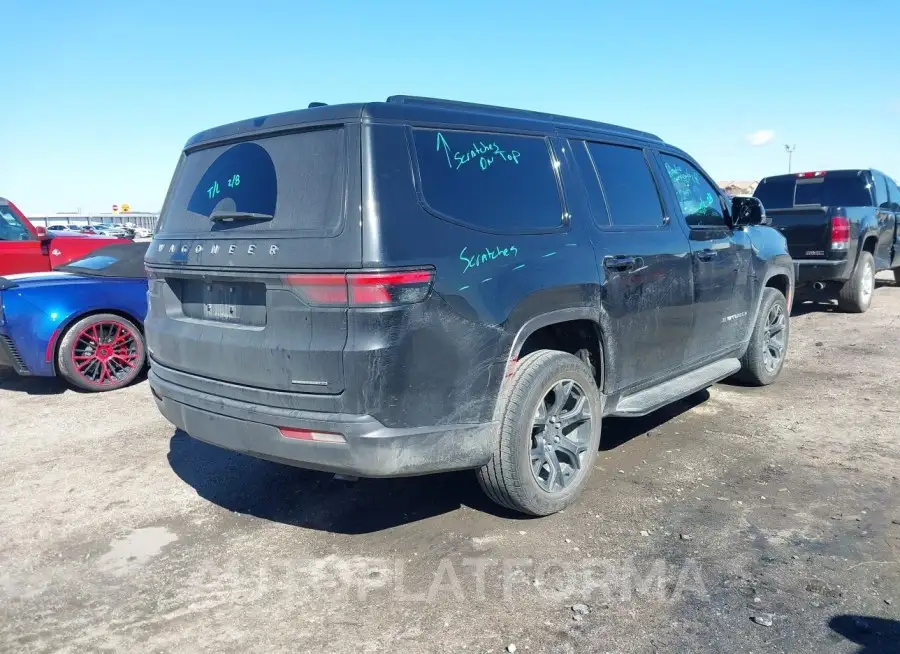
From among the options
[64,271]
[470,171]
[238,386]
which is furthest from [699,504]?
[64,271]

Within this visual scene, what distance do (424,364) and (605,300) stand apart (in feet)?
4.51

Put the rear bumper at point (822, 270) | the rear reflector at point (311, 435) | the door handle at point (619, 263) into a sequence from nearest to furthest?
the rear reflector at point (311, 435)
the door handle at point (619, 263)
the rear bumper at point (822, 270)

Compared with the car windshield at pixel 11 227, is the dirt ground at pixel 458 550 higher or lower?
lower

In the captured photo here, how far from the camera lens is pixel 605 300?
399 centimetres

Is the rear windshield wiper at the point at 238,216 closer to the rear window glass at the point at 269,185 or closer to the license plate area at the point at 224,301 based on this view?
the rear window glass at the point at 269,185

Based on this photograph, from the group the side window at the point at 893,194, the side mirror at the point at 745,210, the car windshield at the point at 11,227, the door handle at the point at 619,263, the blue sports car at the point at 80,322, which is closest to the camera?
the door handle at the point at 619,263

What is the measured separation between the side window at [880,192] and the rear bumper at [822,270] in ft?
5.69

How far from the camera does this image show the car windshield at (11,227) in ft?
28.0

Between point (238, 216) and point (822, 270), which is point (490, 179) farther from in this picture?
point (822, 270)

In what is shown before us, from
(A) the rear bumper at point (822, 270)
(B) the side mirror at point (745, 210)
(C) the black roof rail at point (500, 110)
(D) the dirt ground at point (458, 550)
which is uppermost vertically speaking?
(C) the black roof rail at point (500, 110)

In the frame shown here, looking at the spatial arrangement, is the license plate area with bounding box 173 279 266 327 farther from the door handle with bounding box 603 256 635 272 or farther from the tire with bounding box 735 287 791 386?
the tire with bounding box 735 287 791 386

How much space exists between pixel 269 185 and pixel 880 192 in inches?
421

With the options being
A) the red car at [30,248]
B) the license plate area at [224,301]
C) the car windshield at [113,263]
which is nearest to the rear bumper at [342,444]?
the license plate area at [224,301]

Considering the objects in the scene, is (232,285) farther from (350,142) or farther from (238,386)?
(350,142)
